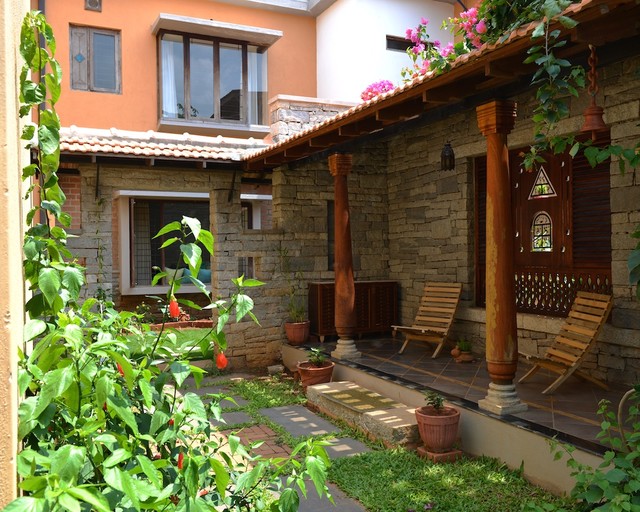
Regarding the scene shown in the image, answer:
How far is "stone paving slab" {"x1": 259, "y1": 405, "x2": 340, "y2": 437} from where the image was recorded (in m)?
6.04

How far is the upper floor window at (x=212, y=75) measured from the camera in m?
13.3

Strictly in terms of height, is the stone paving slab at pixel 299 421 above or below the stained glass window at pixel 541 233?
below

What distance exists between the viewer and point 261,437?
5.83m

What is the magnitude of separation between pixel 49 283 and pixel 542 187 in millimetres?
6569

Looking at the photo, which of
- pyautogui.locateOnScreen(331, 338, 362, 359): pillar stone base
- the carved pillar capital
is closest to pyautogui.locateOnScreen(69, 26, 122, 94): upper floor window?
Answer: the carved pillar capital

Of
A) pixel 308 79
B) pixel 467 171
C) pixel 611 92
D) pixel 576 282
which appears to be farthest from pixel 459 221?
pixel 308 79

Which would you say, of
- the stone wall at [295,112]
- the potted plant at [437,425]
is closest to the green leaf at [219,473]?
the potted plant at [437,425]

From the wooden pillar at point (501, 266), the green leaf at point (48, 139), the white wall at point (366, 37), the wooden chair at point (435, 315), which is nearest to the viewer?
the green leaf at point (48, 139)

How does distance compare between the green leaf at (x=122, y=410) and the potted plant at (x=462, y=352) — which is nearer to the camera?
the green leaf at (x=122, y=410)

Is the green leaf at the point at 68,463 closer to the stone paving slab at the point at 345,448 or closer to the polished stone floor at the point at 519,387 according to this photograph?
the polished stone floor at the point at 519,387

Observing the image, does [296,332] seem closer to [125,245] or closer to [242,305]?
[125,245]

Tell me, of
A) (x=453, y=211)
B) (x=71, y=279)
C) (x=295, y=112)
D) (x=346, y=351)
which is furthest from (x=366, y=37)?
(x=71, y=279)

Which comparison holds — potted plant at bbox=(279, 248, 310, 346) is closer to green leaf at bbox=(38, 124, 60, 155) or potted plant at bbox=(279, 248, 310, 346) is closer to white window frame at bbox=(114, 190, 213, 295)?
white window frame at bbox=(114, 190, 213, 295)

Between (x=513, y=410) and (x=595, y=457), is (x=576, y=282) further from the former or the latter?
(x=595, y=457)
